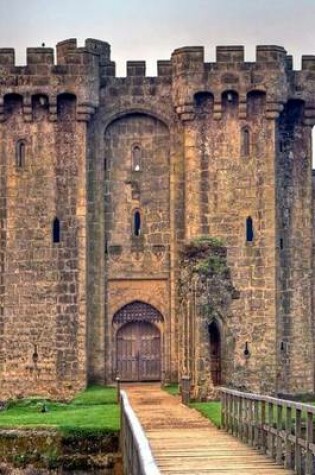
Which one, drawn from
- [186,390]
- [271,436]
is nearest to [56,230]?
[186,390]

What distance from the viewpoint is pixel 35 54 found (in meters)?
45.3

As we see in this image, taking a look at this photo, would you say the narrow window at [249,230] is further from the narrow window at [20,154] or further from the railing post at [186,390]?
the railing post at [186,390]

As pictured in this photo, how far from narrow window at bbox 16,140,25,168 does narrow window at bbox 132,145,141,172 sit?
4.05 m

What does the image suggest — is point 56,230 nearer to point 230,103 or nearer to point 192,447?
point 230,103

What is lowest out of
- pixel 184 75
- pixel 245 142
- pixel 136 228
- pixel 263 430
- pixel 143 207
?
pixel 263 430

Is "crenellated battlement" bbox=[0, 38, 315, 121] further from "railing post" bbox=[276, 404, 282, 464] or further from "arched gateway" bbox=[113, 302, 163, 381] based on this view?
"railing post" bbox=[276, 404, 282, 464]

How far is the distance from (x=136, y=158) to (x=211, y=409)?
601 inches

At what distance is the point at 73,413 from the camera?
1441 inches

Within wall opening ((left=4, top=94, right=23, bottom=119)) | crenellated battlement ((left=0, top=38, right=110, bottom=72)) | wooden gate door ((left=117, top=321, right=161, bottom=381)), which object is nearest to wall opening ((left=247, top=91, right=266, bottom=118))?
crenellated battlement ((left=0, top=38, right=110, bottom=72))

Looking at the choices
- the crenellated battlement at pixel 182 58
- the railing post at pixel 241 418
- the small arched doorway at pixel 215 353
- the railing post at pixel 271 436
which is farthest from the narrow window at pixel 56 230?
the railing post at pixel 271 436

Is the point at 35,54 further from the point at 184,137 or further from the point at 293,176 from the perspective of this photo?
the point at 293,176

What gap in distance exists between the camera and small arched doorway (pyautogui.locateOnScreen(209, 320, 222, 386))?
1597 inches

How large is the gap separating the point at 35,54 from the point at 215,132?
6.94m

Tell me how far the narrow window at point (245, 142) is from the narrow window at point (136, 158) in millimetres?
3861
